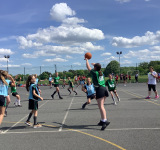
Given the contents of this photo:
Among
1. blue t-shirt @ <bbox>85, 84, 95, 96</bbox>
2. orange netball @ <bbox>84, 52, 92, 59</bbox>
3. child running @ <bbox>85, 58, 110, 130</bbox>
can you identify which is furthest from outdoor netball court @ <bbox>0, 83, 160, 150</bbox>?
blue t-shirt @ <bbox>85, 84, 95, 96</bbox>

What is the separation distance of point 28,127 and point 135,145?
3.30 metres

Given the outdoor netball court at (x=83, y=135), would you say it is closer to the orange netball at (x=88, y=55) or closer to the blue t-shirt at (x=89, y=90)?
the orange netball at (x=88, y=55)

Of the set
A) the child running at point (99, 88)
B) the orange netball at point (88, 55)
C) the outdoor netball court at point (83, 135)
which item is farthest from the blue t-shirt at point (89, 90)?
the child running at point (99, 88)

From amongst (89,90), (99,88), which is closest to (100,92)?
(99,88)

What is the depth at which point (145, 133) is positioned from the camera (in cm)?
459

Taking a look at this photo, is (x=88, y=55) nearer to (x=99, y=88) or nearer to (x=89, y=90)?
(x=99, y=88)

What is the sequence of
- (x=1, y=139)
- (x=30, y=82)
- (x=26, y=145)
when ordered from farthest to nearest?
(x=30, y=82)
(x=1, y=139)
(x=26, y=145)

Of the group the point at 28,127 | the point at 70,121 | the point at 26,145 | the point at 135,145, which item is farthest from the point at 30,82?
the point at 135,145

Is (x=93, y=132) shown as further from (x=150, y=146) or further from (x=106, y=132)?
(x=150, y=146)

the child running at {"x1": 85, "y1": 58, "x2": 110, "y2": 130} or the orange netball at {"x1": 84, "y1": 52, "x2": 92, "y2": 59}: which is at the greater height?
the orange netball at {"x1": 84, "y1": 52, "x2": 92, "y2": 59}

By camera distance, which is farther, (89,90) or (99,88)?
(89,90)

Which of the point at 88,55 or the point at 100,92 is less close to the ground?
the point at 88,55

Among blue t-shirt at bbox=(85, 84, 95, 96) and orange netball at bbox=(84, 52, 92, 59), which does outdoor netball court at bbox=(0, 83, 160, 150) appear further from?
blue t-shirt at bbox=(85, 84, 95, 96)

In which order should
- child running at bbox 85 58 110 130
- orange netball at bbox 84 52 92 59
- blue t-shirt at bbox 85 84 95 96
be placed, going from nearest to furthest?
child running at bbox 85 58 110 130, orange netball at bbox 84 52 92 59, blue t-shirt at bbox 85 84 95 96
